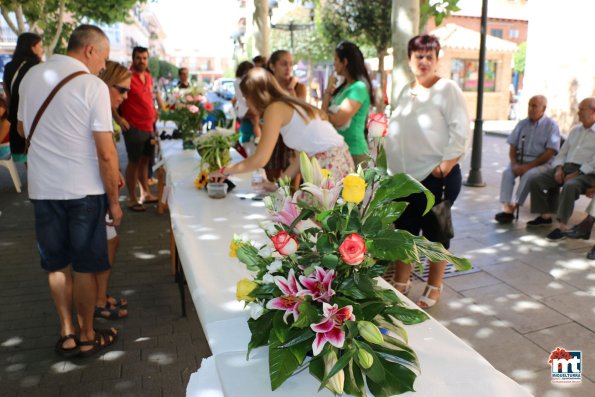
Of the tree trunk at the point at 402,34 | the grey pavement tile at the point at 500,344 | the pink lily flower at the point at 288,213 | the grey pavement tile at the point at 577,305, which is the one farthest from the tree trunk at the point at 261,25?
the pink lily flower at the point at 288,213

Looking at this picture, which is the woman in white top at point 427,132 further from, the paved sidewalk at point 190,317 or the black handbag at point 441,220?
the paved sidewalk at point 190,317

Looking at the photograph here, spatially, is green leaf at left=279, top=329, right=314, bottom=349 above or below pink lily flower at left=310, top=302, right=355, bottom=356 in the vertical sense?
below

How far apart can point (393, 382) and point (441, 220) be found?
2071mm

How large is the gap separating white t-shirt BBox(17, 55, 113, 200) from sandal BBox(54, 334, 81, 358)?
0.90 metres

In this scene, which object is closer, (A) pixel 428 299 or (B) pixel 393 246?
(B) pixel 393 246

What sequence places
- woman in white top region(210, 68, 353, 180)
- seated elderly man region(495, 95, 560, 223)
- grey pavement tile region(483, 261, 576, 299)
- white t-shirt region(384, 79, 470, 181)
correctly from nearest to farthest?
woman in white top region(210, 68, 353, 180) → white t-shirt region(384, 79, 470, 181) → grey pavement tile region(483, 261, 576, 299) → seated elderly man region(495, 95, 560, 223)

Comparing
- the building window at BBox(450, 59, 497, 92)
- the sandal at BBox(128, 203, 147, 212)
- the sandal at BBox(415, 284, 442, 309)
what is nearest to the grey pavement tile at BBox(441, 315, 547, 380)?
the sandal at BBox(415, 284, 442, 309)

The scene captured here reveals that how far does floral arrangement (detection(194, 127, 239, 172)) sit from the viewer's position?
3604 millimetres

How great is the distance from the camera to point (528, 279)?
4.03 meters

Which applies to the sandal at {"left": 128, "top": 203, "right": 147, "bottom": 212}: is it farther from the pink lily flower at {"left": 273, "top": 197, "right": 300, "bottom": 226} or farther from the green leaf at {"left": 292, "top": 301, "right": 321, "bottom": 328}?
the green leaf at {"left": 292, "top": 301, "right": 321, "bottom": 328}

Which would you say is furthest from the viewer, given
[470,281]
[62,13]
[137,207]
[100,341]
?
[62,13]

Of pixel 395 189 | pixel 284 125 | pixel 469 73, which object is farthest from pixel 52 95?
pixel 469 73

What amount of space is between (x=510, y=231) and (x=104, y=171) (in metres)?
4.17

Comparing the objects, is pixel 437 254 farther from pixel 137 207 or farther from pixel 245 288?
pixel 137 207
